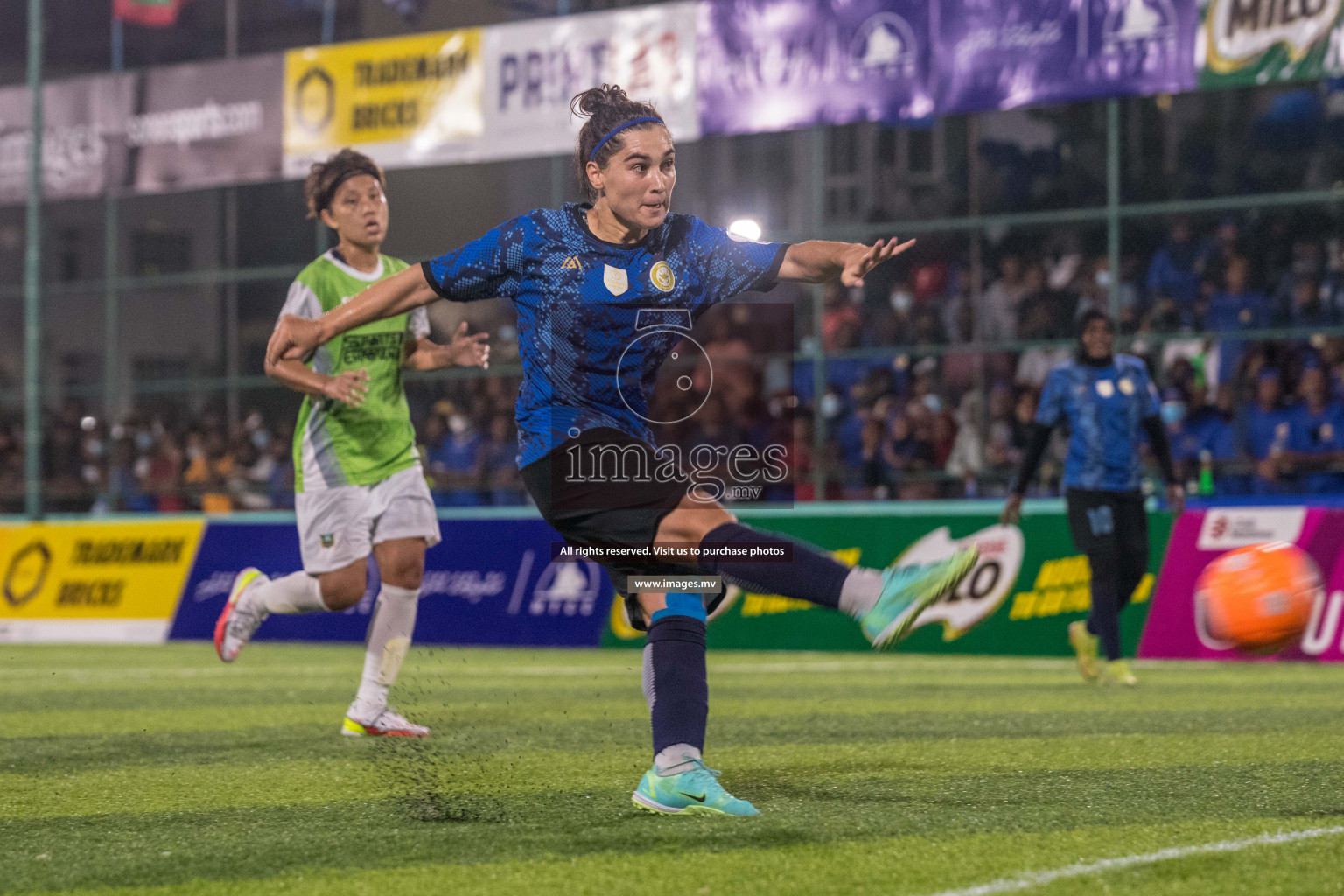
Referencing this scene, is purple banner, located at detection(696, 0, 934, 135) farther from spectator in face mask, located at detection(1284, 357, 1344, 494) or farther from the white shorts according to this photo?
the white shorts

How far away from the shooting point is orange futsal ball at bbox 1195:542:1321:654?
5617mm

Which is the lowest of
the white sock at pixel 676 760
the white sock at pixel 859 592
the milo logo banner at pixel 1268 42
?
the white sock at pixel 676 760

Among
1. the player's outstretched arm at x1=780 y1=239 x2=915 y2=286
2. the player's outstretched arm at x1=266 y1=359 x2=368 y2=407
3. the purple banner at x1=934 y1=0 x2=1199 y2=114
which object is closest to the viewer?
the player's outstretched arm at x1=780 y1=239 x2=915 y2=286

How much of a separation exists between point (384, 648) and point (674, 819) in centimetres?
288

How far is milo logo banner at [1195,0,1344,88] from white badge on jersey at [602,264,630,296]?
36.6 feet

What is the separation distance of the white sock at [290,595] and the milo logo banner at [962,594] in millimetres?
5651

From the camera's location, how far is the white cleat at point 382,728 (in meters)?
7.21

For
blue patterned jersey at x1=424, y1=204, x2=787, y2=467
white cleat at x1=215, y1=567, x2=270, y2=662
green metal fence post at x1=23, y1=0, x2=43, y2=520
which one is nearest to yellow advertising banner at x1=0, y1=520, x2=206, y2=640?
green metal fence post at x1=23, y1=0, x2=43, y2=520

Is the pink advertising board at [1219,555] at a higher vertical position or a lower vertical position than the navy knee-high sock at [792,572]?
lower

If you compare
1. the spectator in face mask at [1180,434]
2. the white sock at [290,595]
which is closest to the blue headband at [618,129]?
the white sock at [290,595]

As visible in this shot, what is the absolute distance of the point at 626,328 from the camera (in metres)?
4.84

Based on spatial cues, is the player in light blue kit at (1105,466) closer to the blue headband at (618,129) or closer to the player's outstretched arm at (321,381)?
the player's outstretched arm at (321,381)

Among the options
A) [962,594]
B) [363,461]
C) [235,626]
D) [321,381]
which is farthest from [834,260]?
[962,594]

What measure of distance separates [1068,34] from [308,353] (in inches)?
456
